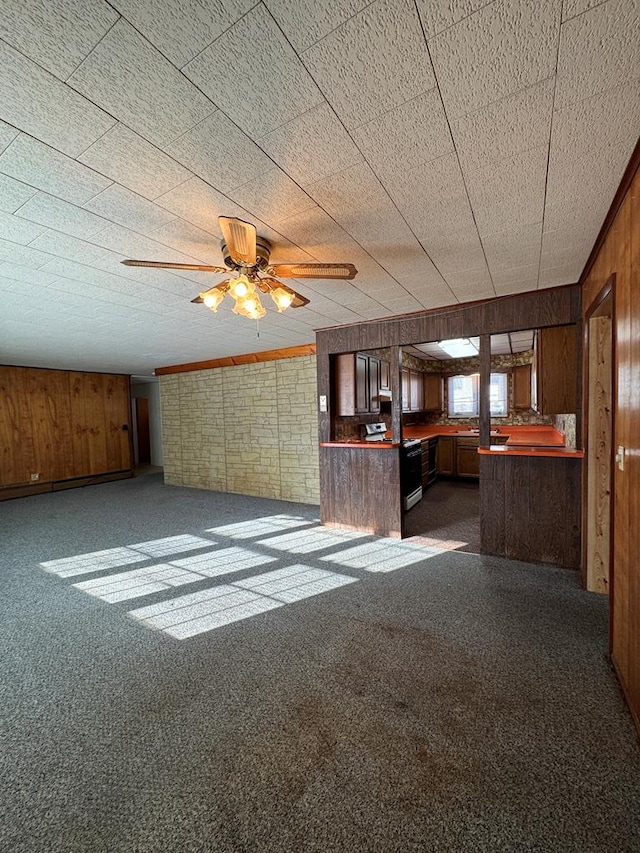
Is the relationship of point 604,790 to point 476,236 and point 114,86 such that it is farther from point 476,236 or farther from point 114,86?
point 114,86

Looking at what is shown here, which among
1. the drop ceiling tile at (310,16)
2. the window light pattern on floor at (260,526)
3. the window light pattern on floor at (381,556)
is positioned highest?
the drop ceiling tile at (310,16)

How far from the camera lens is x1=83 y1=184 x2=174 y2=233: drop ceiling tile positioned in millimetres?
1644

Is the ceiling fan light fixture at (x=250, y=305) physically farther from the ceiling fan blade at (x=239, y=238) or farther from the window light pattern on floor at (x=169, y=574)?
the window light pattern on floor at (x=169, y=574)

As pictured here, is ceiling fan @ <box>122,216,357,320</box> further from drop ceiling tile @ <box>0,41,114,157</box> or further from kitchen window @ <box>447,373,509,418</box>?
kitchen window @ <box>447,373,509,418</box>

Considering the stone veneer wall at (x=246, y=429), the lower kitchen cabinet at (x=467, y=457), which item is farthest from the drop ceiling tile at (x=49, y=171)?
the lower kitchen cabinet at (x=467, y=457)

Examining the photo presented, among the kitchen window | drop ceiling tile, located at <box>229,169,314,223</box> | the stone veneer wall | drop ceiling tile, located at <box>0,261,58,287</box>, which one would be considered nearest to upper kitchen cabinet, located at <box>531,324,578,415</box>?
drop ceiling tile, located at <box>229,169,314,223</box>

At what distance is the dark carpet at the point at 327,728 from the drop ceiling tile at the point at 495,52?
7.83 ft

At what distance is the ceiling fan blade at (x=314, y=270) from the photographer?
1.93m

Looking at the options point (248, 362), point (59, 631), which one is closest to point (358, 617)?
point (59, 631)

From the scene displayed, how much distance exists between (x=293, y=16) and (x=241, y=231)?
79 cm

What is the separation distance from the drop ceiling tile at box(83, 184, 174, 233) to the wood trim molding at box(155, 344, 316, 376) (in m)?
3.48

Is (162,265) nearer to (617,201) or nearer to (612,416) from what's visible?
(617,201)

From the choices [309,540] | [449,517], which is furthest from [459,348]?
[309,540]

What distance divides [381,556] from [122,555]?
2.64m
